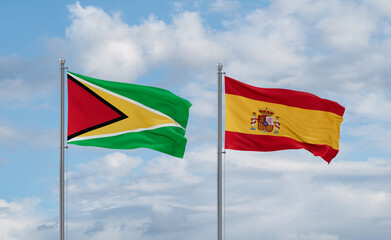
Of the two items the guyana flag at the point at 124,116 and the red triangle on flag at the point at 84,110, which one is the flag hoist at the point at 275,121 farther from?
the red triangle on flag at the point at 84,110

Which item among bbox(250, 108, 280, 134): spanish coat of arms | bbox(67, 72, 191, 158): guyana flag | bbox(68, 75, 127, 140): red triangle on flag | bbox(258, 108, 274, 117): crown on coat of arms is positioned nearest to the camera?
bbox(68, 75, 127, 140): red triangle on flag

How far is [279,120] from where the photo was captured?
856 inches

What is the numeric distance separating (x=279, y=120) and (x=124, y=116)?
5617mm

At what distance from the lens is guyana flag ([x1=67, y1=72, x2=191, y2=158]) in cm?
1952

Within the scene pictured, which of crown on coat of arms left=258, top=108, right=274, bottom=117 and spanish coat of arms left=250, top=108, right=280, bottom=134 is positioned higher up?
crown on coat of arms left=258, top=108, right=274, bottom=117

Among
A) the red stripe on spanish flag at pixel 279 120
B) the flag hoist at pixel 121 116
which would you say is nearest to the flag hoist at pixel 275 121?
the red stripe on spanish flag at pixel 279 120

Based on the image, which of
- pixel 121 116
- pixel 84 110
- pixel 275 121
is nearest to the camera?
pixel 84 110

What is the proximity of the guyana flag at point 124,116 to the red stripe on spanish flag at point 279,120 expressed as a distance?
5.65ft

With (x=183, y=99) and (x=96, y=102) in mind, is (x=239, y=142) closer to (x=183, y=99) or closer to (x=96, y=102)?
(x=183, y=99)

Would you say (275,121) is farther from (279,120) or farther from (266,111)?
(266,111)

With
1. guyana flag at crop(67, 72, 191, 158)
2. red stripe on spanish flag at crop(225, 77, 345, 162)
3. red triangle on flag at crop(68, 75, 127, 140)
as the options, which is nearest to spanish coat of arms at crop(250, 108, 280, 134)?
red stripe on spanish flag at crop(225, 77, 345, 162)

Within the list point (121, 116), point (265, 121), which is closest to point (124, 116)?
point (121, 116)

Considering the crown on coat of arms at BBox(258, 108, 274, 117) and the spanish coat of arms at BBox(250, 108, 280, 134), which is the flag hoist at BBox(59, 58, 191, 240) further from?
the crown on coat of arms at BBox(258, 108, 274, 117)

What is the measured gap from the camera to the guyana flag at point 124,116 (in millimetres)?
19516
